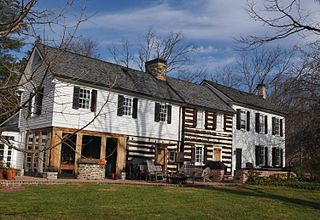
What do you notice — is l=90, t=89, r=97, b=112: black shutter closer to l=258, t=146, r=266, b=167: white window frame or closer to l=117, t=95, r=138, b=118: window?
l=117, t=95, r=138, b=118: window

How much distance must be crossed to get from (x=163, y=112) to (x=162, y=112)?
0.09 metres

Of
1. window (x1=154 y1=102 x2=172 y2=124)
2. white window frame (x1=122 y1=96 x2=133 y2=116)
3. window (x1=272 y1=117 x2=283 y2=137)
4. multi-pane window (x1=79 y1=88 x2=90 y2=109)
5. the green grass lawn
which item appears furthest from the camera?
window (x1=272 y1=117 x2=283 y2=137)

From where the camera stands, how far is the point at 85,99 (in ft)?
65.1

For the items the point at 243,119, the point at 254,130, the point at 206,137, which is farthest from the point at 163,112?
the point at 254,130

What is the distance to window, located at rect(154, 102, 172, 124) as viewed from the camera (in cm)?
2341

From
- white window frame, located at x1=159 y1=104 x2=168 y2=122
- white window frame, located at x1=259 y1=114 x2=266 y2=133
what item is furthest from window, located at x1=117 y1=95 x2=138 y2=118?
white window frame, located at x1=259 y1=114 x2=266 y2=133

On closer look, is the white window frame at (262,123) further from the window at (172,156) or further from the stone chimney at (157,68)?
the window at (172,156)

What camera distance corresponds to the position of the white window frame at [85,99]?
64.5 feet

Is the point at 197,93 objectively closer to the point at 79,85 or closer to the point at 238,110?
the point at 238,110

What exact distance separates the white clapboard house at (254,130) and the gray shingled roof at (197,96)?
107 cm

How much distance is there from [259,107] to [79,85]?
16714 millimetres

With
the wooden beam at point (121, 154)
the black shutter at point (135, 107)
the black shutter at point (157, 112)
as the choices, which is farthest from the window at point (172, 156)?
the wooden beam at point (121, 154)

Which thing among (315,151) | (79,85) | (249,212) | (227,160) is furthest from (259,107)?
(249,212)

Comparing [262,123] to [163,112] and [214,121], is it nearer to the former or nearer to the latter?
[214,121]
